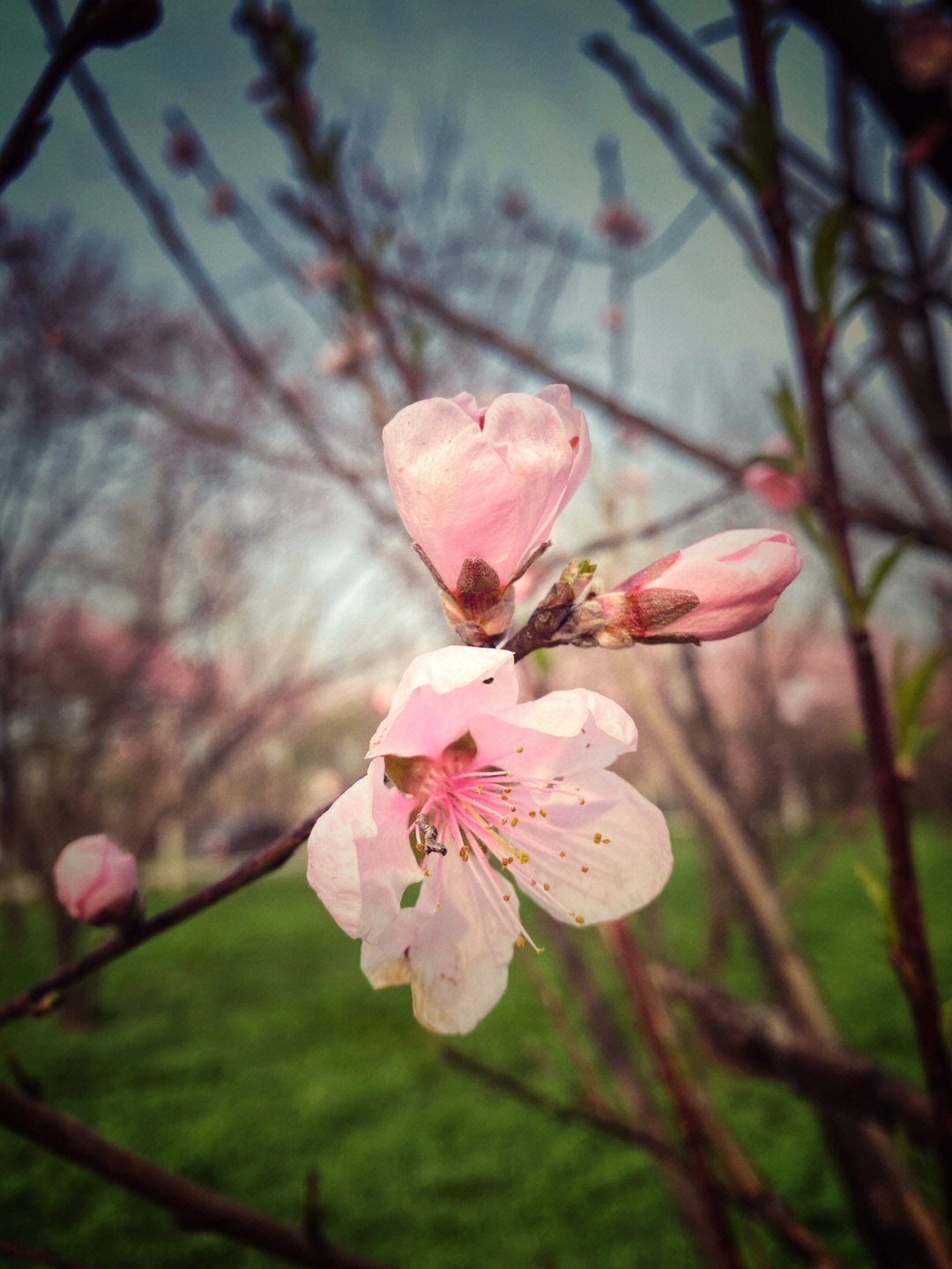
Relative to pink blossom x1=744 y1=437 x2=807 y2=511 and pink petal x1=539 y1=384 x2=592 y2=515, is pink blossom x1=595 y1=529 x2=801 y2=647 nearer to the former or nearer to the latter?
pink petal x1=539 y1=384 x2=592 y2=515

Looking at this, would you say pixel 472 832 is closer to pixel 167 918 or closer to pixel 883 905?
pixel 167 918

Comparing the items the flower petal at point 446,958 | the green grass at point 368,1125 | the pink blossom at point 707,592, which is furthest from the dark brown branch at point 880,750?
the green grass at point 368,1125

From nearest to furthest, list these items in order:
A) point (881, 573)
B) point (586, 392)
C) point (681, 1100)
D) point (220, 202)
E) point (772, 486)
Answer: point (881, 573) < point (681, 1100) < point (772, 486) < point (586, 392) < point (220, 202)

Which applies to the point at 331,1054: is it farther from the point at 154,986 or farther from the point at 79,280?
the point at 79,280

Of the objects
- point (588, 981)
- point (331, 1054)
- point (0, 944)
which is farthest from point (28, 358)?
point (588, 981)

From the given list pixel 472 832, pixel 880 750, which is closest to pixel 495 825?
pixel 472 832

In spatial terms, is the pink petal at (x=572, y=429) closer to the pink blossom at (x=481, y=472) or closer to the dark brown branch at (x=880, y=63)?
the pink blossom at (x=481, y=472)
